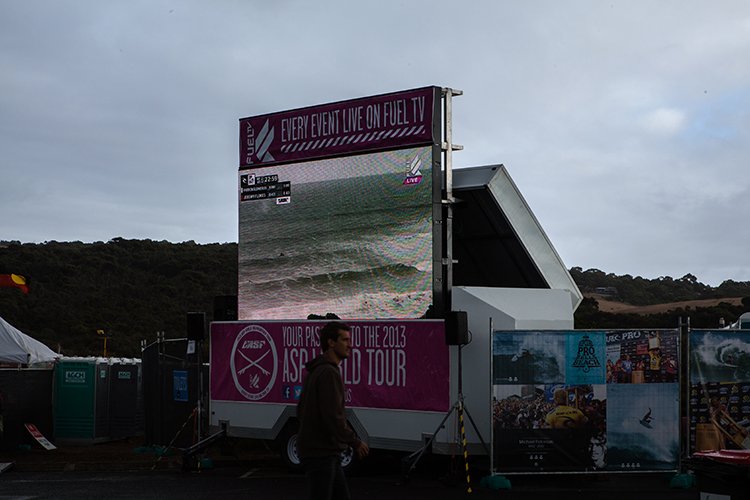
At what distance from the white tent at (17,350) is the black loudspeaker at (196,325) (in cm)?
981

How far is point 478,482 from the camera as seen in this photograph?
47.9 feet

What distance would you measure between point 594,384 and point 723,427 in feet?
6.21

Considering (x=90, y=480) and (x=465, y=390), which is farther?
(x=90, y=480)

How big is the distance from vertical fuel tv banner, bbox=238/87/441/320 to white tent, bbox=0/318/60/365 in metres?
10.7

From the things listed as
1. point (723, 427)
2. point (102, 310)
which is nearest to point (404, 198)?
point (723, 427)

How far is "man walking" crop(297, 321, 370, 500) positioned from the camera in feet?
24.4

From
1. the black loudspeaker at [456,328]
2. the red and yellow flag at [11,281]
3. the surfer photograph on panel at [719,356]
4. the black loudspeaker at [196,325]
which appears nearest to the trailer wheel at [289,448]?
the black loudspeaker at [196,325]

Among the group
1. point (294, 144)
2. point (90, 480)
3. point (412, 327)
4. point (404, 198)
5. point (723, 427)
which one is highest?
point (294, 144)

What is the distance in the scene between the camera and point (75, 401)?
72.3 ft

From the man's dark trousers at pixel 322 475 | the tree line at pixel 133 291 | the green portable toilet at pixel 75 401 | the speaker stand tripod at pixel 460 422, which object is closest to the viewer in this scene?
the man's dark trousers at pixel 322 475

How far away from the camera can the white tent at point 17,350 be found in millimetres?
25781

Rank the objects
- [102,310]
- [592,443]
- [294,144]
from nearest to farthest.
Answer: [592,443], [294,144], [102,310]

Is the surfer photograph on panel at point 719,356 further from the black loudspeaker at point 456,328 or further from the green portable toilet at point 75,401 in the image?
the green portable toilet at point 75,401

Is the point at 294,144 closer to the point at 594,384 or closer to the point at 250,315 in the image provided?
the point at 250,315
